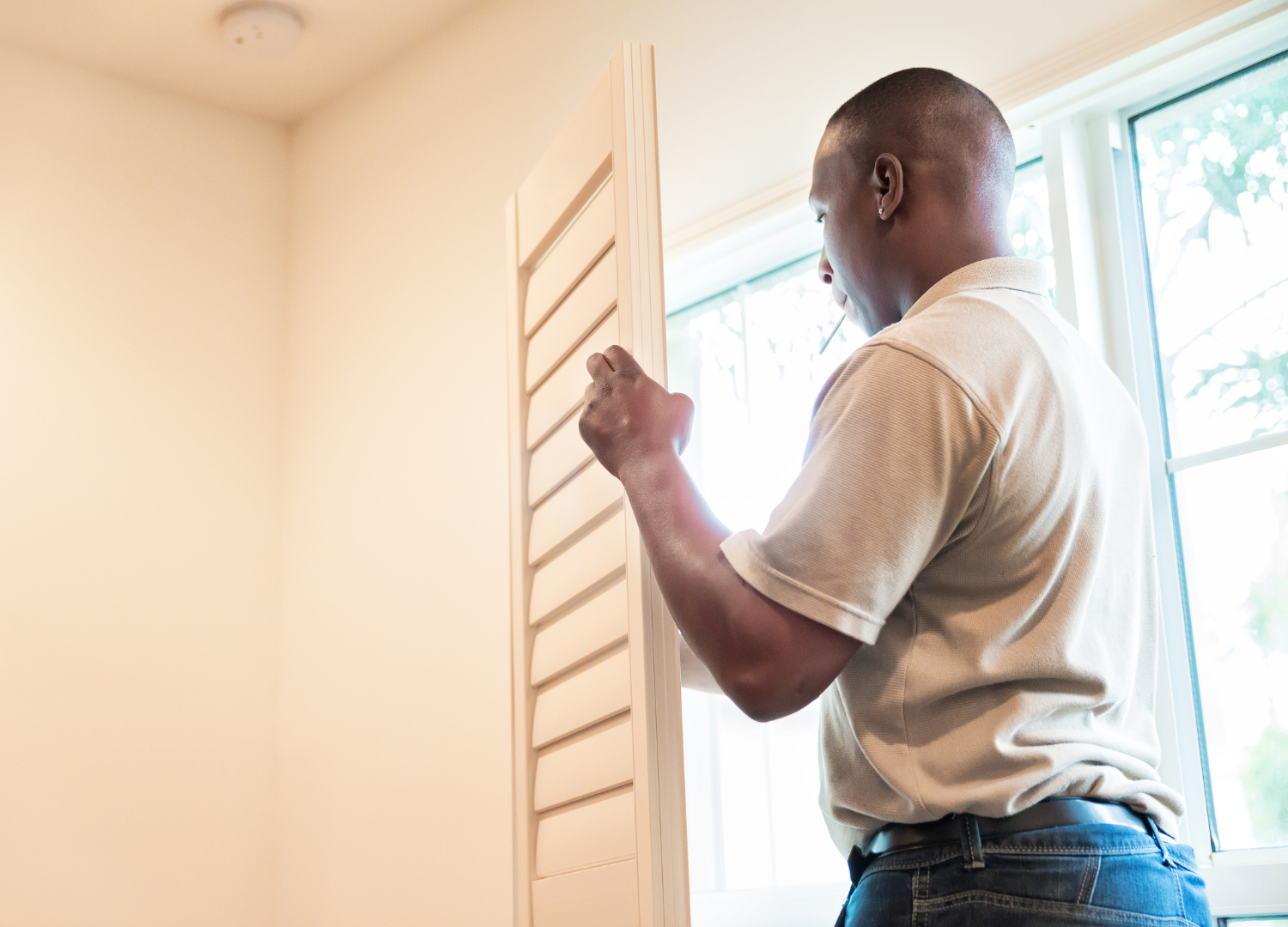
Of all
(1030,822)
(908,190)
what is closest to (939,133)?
(908,190)

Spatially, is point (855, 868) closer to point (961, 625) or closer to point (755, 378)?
point (961, 625)

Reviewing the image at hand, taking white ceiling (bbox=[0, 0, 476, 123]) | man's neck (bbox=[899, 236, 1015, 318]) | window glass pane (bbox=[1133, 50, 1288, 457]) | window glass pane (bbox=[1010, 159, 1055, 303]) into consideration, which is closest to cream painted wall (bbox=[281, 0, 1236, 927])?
white ceiling (bbox=[0, 0, 476, 123])

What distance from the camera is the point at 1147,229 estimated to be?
1.75 m

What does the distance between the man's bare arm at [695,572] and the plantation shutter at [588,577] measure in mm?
74

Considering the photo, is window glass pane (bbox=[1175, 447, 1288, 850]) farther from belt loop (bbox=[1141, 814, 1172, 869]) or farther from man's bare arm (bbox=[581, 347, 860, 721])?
man's bare arm (bbox=[581, 347, 860, 721])

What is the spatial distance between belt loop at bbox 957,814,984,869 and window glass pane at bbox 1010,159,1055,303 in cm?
112

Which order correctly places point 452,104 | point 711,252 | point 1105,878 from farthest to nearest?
point 452,104, point 711,252, point 1105,878

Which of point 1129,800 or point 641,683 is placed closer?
point 1129,800

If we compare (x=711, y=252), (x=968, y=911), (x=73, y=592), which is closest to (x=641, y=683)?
(x=968, y=911)

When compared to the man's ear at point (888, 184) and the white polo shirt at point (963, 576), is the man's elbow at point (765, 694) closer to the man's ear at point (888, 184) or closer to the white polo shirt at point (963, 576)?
the white polo shirt at point (963, 576)

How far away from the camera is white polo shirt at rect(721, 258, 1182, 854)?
2.90ft

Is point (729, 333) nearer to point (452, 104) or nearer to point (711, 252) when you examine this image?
point (711, 252)

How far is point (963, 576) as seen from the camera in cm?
93

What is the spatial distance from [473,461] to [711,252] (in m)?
0.69
